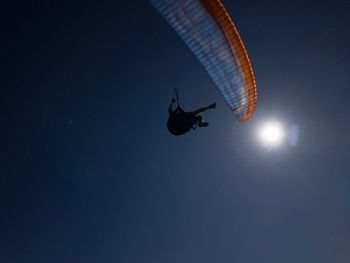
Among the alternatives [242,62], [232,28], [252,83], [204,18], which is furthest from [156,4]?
[252,83]

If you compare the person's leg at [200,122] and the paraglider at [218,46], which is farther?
the person's leg at [200,122]

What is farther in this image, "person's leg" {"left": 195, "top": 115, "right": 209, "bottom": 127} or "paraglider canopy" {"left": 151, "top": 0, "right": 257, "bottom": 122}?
"person's leg" {"left": 195, "top": 115, "right": 209, "bottom": 127}

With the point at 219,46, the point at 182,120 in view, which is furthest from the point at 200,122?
the point at 219,46

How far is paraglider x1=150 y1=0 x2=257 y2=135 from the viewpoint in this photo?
42.1 feet

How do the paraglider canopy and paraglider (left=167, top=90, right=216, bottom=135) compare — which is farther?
paraglider (left=167, top=90, right=216, bottom=135)

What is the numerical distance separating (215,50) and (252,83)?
2.09 metres

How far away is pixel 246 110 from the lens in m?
16.0

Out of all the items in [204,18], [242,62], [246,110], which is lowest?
[246,110]

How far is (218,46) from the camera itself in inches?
552

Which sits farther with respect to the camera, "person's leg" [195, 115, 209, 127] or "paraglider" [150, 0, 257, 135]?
"person's leg" [195, 115, 209, 127]

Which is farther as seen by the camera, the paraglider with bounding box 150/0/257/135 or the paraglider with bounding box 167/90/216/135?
the paraglider with bounding box 167/90/216/135

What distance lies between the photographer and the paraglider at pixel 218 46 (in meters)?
12.8

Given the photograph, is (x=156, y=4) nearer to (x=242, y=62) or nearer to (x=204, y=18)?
(x=204, y=18)

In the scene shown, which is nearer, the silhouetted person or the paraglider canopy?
the paraglider canopy
